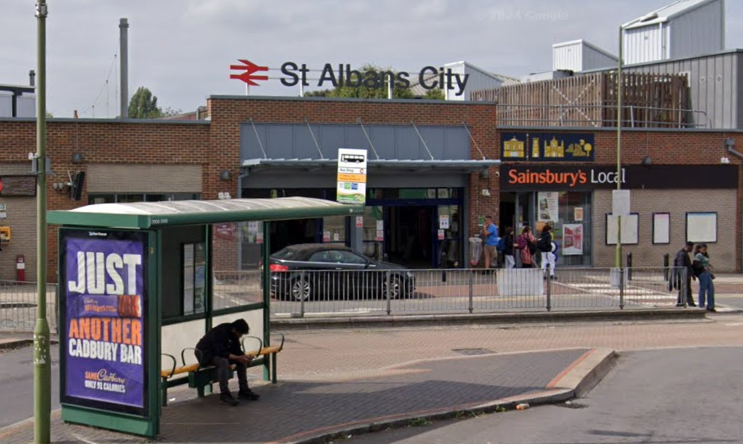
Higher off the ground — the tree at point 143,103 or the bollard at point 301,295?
the tree at point 143,103

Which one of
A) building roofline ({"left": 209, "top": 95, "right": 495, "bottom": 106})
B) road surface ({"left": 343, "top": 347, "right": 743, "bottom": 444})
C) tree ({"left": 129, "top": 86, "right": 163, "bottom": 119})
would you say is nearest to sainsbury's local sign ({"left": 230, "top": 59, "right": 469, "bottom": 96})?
building roofline ({"left": 209, "top": 95, "right": 495, "bottom": 106})

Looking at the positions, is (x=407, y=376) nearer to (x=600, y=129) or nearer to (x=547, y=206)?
(x=547, y=206)

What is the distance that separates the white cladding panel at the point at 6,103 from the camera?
103 ft

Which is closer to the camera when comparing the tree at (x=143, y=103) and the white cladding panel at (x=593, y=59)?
Result: the white cladding panel at (x=593, y=59)

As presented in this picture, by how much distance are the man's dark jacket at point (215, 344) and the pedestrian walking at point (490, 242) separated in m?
18.5

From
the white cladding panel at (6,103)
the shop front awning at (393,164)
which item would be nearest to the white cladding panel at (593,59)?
the shop front awning at (393,164)

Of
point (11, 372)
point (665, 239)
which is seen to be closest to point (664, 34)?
point (665, 239)

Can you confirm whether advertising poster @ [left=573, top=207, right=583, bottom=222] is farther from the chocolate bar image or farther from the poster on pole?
the chocolate bar image

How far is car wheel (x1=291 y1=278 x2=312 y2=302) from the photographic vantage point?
19344 mm

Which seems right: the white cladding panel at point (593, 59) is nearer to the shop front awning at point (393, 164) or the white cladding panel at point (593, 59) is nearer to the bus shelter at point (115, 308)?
the shop front awning at point (393, 164)

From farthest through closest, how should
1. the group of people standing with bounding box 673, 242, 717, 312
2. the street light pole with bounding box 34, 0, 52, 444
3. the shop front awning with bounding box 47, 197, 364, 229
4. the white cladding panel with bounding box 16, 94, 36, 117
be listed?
1. the white cladding panel with bounding box 16, 94, 36, 117
2. the group of people standing with bounding box 673, 242, 717, 312
3. the shop front awning with bounding box 47, 197, 364, 229
4. the street light pole with bounding box 34, 0, 52, 444

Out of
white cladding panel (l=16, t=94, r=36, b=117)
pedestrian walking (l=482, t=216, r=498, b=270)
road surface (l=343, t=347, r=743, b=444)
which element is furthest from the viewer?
white cladding panel (l=16, t=94, r=36, b=117)

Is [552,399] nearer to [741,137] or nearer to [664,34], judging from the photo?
[741,137]

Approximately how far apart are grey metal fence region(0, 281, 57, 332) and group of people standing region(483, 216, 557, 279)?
1382 cm
